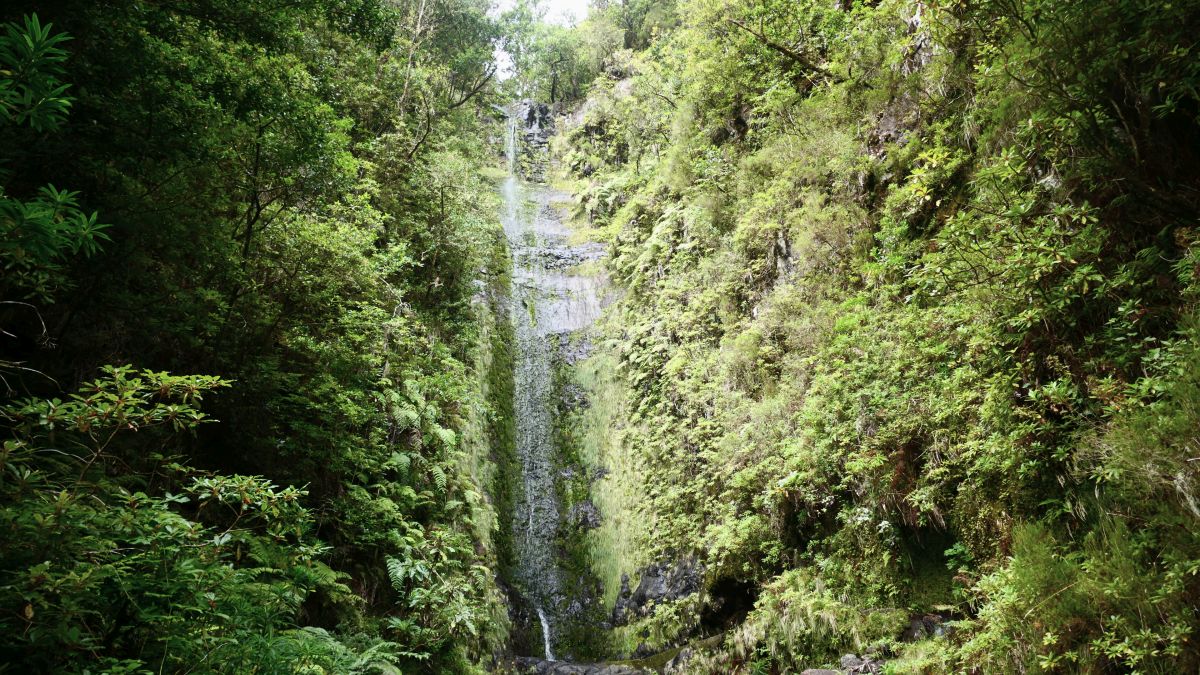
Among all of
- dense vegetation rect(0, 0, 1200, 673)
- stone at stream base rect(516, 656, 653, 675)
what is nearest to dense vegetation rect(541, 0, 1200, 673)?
dense vegetation rect(0, 0, 1200, 673)

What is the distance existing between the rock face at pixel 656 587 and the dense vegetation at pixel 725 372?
0.32 ft

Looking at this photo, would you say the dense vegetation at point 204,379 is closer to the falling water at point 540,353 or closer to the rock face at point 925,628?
the falling water at point 540,353

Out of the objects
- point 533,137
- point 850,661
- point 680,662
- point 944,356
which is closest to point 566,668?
point 680,662

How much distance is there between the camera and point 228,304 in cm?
500

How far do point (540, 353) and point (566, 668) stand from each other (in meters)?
8.72

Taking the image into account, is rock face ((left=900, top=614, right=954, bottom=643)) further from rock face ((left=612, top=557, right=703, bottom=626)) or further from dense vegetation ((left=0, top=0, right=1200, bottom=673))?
rock face ((left=612, top=557, right=703, bottom=626))

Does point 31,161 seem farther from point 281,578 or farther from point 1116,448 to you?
point 1116,448

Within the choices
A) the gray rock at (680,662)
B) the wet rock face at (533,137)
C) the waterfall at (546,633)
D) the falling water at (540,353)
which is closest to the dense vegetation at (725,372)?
the waterfall at (546,633)

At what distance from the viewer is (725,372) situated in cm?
892

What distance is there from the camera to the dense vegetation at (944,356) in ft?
11.2

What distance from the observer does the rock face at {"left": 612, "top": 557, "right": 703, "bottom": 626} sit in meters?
8.70

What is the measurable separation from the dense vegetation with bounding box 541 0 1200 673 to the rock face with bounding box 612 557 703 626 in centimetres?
29

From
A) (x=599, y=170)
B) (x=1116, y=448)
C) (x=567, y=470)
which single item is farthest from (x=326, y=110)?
(x=599, y=170)

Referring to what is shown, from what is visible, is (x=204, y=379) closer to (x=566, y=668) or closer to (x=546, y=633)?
(x=566, y=668)
